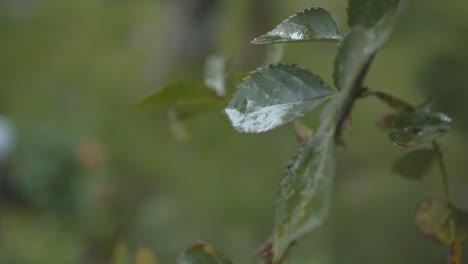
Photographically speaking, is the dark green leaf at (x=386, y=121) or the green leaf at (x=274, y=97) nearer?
the green leaf at (x=274, y=97)

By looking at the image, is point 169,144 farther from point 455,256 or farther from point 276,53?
point 455,256

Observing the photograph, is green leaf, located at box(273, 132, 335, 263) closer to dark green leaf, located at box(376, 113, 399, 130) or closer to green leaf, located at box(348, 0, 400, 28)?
green leaf, located at box(348, 0, 400, 28)

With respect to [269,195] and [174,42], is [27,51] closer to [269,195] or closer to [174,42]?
[174,42]

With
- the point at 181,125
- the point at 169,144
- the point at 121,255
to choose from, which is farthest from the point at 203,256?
the point at 169,144

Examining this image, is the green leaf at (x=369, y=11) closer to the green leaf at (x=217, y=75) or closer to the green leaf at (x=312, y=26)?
the green leaf at (x=312, y=26)

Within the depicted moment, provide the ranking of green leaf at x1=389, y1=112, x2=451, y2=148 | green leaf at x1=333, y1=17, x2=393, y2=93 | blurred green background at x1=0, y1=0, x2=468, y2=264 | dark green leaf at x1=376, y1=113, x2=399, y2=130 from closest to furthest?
green leaf at x1=333, y1=17, x2=393, y2=93
green leaf at x1=389, y1=112, x2=451, y2=148
dark green leaf at x1=376, y1=113, x2=399, y2=130
blurred green background at x1=0, y1=0, x2=468, y2=264

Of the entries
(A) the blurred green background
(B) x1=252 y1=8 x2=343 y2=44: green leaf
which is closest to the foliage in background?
(B) x1=252 y1=8 x2=343 y2=44: green leaf

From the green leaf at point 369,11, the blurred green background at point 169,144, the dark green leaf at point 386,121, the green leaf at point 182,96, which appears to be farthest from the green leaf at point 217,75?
the blurred green background at point 169,144
